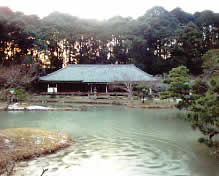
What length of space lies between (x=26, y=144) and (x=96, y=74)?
928 inches

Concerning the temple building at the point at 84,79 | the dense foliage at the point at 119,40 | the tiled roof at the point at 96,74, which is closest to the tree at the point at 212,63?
the temple building at the point at 84,79

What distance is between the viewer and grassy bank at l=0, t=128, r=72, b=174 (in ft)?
22.2

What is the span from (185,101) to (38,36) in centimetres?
2427

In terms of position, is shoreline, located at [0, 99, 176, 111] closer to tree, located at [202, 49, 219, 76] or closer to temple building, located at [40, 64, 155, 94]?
temple building, located at [40, 64, 155, 94]

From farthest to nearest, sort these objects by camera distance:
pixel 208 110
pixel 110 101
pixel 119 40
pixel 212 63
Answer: pixel 119 40 < pixel 212 63 < pixel 110 101 < pixel 208 110

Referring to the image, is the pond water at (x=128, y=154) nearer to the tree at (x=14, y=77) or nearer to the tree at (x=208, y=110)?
the tree at (x=208, y=110)

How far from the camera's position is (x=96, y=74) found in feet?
102

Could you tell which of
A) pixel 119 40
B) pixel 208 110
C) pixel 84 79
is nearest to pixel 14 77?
pixel 84 79

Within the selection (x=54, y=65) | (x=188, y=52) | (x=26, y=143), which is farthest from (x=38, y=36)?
(x=26, y=143)

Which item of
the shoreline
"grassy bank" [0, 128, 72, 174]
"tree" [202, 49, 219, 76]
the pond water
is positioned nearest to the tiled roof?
the shoreline

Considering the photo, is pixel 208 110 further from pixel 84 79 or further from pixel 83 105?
pixel 84 79

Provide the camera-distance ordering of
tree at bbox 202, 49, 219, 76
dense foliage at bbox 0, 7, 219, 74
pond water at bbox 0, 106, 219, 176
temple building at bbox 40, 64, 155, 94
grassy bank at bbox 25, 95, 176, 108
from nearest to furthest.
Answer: pond water at bbox 0, 106, 219, 176, grassy bank at bbox 25, 95, 176, 108, tree at bbox 202, 49, 219, 76, temple building at bbox 40, 64, 155, 94, dense foliage at bbox 0, 7, 219, 74

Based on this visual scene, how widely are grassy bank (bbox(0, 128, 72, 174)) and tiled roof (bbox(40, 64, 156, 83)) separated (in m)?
19.4

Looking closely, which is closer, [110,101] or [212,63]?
[110,101]
